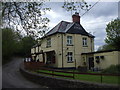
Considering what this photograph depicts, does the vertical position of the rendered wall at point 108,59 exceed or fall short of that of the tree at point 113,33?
it falls short

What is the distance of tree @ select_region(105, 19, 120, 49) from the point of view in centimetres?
3552

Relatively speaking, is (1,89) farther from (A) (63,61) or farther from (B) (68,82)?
(A) (63,61)

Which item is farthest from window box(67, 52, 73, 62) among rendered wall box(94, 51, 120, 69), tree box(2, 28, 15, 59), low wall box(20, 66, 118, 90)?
low wall box(20, 66, 118, 90)

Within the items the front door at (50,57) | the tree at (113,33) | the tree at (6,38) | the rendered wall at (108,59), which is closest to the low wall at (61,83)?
the tree at (6,38)

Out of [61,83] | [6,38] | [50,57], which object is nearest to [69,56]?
[50,57]

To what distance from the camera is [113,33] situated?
37.4m

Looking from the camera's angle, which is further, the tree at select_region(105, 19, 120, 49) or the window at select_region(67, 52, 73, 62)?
the tree at select_region(105, 19, 120, 49)

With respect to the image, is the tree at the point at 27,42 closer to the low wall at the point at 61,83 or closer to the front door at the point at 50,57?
the low wall at the point at 61,83

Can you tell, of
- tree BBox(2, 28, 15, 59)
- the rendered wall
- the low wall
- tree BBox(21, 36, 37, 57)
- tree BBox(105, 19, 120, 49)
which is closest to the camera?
the low wall

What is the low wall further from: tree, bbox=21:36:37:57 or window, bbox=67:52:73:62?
window, bbox=67:52:73:62

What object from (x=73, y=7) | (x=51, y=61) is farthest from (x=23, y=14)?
(x=51, y=61)

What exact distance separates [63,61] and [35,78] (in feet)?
31.7

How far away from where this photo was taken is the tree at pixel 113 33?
117ft

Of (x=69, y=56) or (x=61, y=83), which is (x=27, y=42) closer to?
(x=69, y=56)
